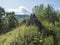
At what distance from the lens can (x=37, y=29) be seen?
27031mm

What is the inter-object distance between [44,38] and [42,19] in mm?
9126

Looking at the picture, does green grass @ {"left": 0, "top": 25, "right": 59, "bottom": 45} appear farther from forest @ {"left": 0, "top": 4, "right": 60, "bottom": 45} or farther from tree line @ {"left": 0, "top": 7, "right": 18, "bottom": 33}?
tree line @ {"left": 0, "top": 7, "right": 18, "bottom": 33}

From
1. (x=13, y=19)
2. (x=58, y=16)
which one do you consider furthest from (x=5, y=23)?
(x=58, y=16)

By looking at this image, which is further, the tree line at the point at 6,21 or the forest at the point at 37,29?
the tree line at the point at 6,21

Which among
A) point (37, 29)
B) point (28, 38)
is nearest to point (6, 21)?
point (37, 29)

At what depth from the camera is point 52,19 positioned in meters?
33.8

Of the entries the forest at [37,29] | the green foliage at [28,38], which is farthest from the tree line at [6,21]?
the green foliage at [28,38]

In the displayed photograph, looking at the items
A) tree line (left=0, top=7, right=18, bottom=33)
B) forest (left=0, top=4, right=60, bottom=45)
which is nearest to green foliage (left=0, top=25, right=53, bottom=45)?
forest (left=0, top=4, right=60, bottom=45)

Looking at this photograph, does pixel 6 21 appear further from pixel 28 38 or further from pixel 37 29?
pixel 28 38

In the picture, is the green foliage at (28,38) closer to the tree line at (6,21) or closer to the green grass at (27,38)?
the green grass at (27,38)

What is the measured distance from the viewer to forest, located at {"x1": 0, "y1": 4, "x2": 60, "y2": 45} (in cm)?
2350

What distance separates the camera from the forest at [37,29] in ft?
77.1

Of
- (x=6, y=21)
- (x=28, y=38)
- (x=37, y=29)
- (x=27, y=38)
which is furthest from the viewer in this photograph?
(x=6, y=21)

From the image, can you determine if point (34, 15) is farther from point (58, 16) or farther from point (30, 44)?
point (30, 44)
